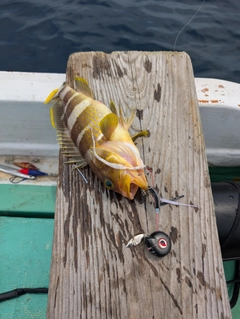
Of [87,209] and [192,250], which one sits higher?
[87,209]

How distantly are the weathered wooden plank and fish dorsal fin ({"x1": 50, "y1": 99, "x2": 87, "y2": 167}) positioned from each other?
81 mm

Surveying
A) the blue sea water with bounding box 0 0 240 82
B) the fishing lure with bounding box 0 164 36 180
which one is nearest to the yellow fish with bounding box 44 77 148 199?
the fishing lure with bounding box 0 164 36 180

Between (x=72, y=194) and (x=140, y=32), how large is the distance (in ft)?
17.8

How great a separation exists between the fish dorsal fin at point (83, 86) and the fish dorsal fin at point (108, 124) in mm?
507

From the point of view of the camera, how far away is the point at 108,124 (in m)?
1.89

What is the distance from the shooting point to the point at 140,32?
6.37 metres

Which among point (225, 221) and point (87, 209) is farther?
point (225, 221)

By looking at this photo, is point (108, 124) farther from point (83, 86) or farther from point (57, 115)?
point (57, 115)

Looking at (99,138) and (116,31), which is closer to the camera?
(99,138)

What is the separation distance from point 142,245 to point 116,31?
5.77 metres

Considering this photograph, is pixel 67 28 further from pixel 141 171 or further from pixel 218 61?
pixel 141 171

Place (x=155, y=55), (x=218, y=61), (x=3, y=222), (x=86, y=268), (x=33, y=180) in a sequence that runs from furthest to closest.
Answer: (x=218, y=61)
(x=33, y=180)
(x=3, y=222)
(x=155, y=55)
(x=86, y=268)

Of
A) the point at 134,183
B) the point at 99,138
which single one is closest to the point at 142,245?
the point at 134,183

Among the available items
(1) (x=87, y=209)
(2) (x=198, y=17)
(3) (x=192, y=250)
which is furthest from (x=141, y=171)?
(2) (x=198, y=17)
